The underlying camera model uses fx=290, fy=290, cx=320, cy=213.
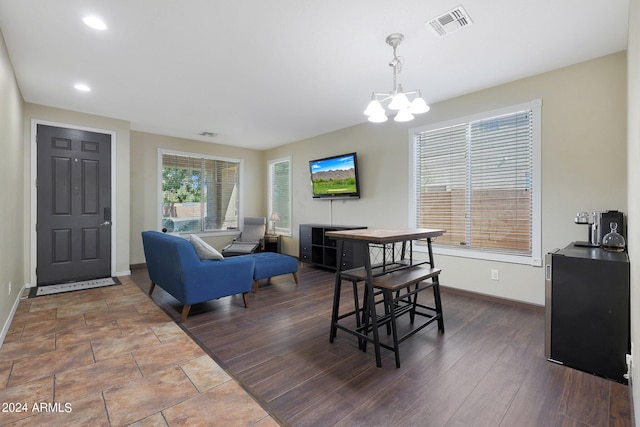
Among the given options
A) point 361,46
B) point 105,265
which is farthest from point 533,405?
point 105,265

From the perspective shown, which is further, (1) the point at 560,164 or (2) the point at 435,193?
(2) the point at 435,193

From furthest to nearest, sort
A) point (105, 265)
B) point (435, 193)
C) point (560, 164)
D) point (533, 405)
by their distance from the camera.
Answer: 1. point (105, 265)
2. point (435, 193)
3. point (560, 164)
4. point (533, 405)

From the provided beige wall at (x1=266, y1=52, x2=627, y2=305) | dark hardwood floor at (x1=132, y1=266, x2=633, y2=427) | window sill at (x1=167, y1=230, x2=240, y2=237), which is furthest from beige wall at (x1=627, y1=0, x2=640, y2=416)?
window sill at (x1=167, y1=230, x2=240, y2=237)

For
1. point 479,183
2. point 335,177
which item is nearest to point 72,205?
point 335,177

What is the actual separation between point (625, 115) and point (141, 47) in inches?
175

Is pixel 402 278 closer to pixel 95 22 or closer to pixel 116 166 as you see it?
pixel 95 22

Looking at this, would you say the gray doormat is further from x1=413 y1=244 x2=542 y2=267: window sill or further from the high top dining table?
x1=413 y1=244 x2=542 y2=267: window sill

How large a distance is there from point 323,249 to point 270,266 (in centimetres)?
142

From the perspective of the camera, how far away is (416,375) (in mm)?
1997

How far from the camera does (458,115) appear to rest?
12.5 feet

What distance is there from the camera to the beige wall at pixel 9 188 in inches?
97.7

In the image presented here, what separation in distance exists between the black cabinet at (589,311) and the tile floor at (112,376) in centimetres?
212

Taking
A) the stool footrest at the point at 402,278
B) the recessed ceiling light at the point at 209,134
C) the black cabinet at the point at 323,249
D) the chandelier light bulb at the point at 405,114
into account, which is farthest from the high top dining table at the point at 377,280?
the recessed ceiling light at the point at 209,134

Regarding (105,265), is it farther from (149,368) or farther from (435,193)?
(435,193)
